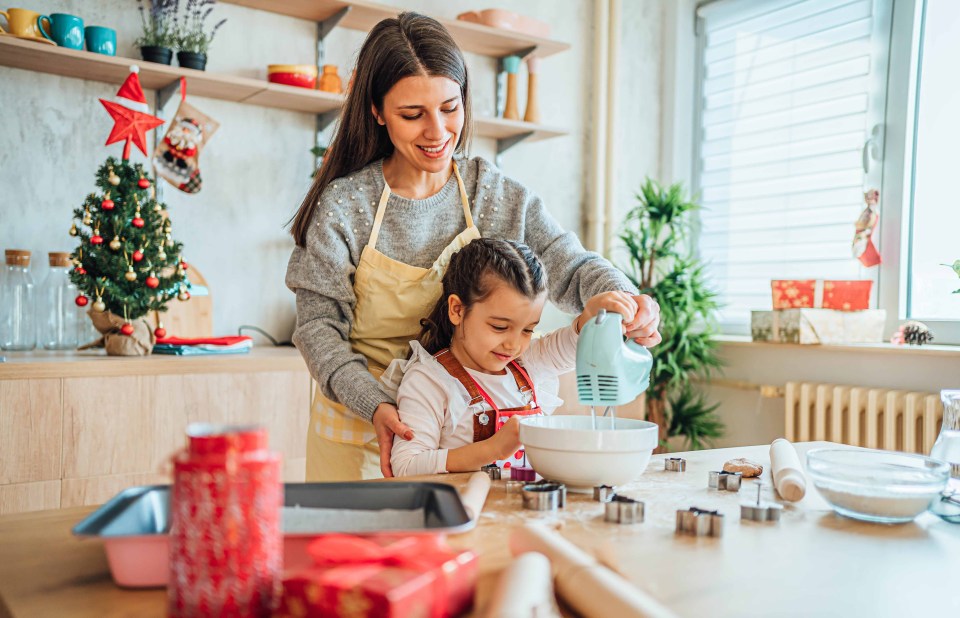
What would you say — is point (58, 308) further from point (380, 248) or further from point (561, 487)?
point (561, 487)

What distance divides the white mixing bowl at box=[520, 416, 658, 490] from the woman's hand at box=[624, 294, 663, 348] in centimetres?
27

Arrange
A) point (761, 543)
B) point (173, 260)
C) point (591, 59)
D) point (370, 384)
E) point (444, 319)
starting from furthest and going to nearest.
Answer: point (591, 59)
point (173, 260)
point (444, 319)
point (370, 384)
point (761, 543)

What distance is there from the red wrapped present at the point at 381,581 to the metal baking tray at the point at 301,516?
0.08 m

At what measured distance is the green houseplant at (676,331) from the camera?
11.2 feet

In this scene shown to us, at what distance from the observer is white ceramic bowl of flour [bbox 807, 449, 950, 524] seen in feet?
3.12

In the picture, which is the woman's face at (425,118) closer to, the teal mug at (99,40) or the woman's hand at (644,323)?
the woman's hand at (644,323)

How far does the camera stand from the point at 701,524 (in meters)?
0.88

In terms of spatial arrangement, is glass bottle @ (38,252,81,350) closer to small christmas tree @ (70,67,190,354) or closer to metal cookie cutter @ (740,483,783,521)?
→ small christmas tree @ (70,67,190,354)

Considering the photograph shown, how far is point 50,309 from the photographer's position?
8.72 ft

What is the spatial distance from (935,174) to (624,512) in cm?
273

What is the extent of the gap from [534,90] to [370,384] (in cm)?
242

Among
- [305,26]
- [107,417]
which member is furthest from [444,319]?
[305,26]

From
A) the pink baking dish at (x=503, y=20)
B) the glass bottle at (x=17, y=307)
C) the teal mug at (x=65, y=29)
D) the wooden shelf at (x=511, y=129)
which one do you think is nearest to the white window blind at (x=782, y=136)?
the wooden shelf at (x=511, y=129)

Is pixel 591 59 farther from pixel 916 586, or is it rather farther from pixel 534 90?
pixel 916 586
